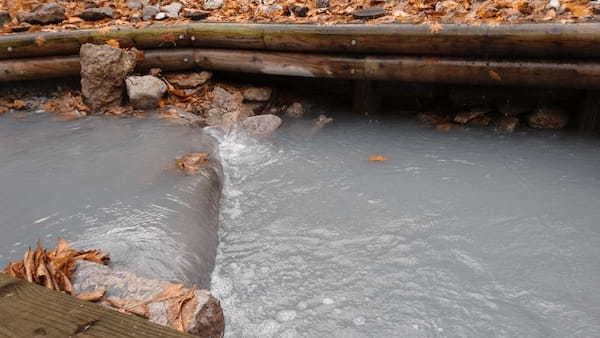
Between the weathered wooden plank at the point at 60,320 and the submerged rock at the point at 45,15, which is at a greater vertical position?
the submerged rock at the point at 45,15

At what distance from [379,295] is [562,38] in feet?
9.66

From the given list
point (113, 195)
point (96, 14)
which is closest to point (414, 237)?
point (113, 195)

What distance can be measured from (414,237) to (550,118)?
2573 mm

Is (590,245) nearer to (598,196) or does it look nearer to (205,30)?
(598,196)

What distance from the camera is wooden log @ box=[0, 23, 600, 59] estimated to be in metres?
3.87

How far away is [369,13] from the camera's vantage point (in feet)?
16.3

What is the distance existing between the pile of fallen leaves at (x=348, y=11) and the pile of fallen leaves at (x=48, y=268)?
3787mm

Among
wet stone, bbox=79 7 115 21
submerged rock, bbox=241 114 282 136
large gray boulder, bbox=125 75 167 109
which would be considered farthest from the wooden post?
wet stone, bbox=79 7 115 21

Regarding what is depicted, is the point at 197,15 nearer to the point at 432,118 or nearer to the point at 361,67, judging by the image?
the point at 361,67

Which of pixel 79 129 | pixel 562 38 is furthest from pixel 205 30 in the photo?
pixel 562 38

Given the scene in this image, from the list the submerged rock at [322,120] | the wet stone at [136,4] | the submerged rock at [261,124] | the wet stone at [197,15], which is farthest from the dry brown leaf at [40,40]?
the submerged rock at [322,120]

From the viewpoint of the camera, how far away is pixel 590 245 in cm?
299

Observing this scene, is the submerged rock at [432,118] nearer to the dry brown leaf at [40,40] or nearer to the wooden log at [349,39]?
the wooden log at [349,39]

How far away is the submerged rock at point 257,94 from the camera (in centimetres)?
552
